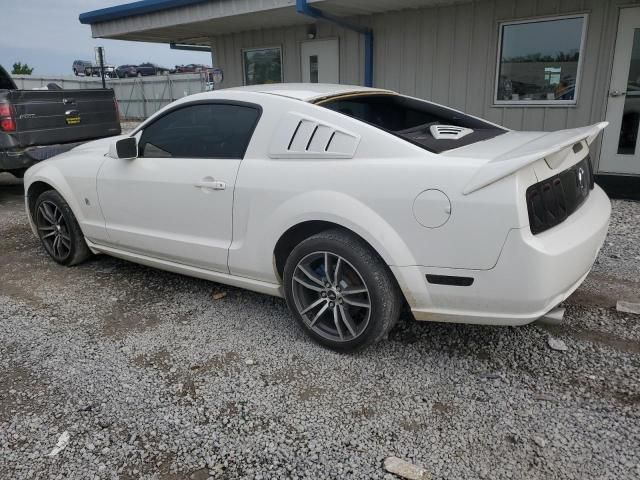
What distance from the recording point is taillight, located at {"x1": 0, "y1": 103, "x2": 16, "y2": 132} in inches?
273

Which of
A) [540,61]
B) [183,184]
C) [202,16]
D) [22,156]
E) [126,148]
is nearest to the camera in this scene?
[183,184]

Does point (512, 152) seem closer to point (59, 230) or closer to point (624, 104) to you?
point (59, 230)

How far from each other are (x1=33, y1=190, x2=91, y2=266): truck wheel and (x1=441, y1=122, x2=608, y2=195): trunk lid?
3.53 metres

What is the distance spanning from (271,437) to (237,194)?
5.10 feet

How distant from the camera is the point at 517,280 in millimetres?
2531

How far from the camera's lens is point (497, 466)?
88.9 inches

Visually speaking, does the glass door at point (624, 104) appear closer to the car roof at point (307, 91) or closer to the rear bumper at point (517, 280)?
the car roof at point (307, 91)

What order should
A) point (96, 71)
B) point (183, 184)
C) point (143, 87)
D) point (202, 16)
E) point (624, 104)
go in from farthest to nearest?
1. point (96, 71)
2. point (143, 87)
3. point (202, 16)
4. point (624, 104)
5. point (183, 184)

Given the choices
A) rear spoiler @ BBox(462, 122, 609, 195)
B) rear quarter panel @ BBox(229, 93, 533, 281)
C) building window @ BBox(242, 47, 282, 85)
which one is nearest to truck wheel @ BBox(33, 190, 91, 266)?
rear quarter panel @ BBox(229, 93, 533, 281)

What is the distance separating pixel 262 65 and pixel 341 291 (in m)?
8.16

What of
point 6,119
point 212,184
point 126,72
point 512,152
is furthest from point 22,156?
point 126,72

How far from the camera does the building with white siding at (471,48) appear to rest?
22.3 ft

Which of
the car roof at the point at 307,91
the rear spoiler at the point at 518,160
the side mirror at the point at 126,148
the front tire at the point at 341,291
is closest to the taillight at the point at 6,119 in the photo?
the side mirror at the point at 126,148

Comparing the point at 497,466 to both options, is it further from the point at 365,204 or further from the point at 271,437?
the point at 365,204
